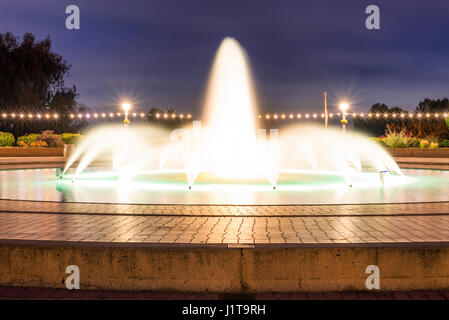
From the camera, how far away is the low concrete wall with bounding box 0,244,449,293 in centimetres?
515

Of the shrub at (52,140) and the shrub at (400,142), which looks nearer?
the shrub at (400,142)

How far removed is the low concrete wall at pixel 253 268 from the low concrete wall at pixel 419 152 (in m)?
30.3

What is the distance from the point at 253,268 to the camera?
16.9ft

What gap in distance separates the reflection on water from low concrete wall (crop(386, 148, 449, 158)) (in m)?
17.9

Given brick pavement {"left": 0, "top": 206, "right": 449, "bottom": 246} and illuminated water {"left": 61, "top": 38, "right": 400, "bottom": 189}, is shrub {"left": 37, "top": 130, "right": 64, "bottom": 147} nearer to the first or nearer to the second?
illuminated water {"left": 61, "top": 38, "right": 400, "bottom": 189}

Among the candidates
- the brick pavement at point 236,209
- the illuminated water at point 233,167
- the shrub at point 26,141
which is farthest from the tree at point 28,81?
the brick pavement at point 236,209

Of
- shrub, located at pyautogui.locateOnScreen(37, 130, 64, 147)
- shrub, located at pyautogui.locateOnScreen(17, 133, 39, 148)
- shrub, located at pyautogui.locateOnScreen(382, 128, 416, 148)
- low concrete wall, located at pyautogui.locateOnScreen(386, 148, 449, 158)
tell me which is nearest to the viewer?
low concrete wall, located at pyautogui.locateOnScreen(386, 148, 449, 158)

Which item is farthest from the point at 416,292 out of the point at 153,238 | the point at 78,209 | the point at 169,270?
the point at 78,209

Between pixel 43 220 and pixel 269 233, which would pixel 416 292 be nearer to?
pixel 269 233

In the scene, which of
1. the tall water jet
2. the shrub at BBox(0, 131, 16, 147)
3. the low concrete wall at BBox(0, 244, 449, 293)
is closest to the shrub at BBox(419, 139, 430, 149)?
the tall water jet

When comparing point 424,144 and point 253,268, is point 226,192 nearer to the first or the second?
point 253,268

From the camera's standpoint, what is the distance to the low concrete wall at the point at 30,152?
1500 inches

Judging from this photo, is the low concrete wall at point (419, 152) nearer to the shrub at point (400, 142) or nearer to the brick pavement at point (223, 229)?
the shrub at point (400, 142)
